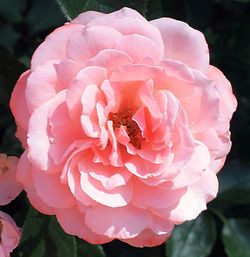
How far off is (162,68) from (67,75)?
0.35ft

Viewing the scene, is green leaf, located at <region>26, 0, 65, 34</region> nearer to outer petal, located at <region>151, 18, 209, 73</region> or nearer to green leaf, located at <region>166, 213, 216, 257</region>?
green leaf, located at <region>166, 213, 216, 257</region>

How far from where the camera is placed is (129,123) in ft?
3.05

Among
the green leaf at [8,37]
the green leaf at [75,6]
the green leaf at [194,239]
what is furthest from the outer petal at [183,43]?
the green leaf at [8,37]

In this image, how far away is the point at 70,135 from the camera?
872 mm

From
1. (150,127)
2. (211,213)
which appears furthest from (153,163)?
(211,213)

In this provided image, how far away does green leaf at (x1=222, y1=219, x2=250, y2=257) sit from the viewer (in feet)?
4.35

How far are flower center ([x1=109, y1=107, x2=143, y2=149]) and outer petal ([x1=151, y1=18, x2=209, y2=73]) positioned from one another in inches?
3.6

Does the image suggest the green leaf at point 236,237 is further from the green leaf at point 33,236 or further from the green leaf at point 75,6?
the green leaf at point 75,6

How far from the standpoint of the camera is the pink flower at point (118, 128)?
845mm

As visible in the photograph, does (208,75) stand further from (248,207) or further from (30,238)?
(248,207)

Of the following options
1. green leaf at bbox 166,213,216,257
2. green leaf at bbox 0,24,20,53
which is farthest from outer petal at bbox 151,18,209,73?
green leaf at bbox 0,24,20,53

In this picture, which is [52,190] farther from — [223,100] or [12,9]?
[12,9]

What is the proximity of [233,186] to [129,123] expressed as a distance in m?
0.48

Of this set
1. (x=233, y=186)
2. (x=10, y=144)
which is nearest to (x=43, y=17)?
(x=10, y=144)
